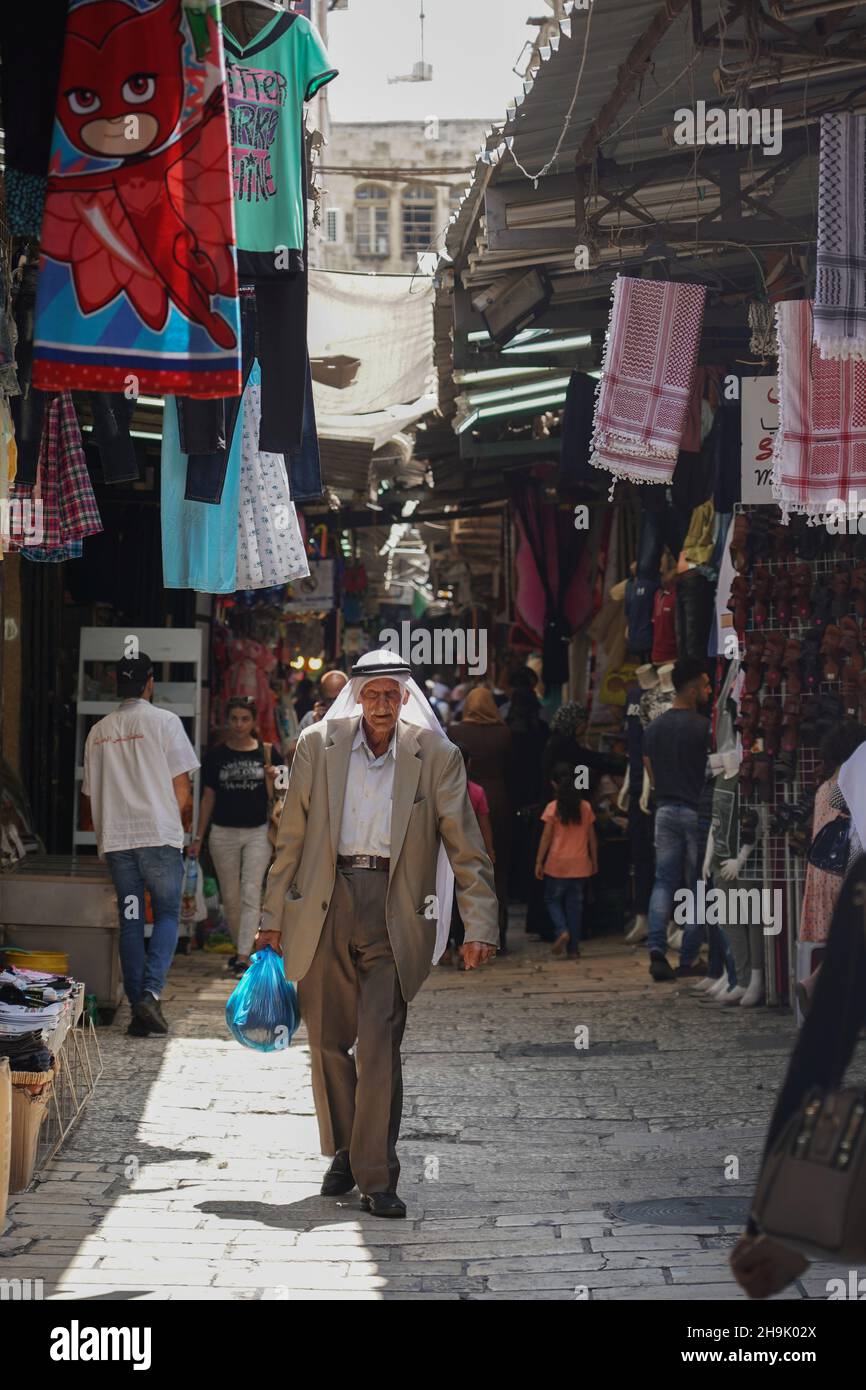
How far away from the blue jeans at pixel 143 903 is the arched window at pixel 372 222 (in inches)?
1932

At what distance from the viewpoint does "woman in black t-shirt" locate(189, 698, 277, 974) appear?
487 inches

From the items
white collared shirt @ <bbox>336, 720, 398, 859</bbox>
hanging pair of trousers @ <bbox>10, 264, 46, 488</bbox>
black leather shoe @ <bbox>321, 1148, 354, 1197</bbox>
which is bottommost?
black leather shoe @ <bbox>321, 1148, 354, 1197</bbox>

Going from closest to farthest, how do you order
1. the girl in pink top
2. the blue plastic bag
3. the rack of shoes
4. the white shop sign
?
the blue plastic bag < the rack of shoes < the white shop sign < the girl in pink top

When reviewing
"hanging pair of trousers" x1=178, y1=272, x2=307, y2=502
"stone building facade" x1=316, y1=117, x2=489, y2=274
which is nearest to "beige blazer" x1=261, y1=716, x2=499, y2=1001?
"hanging pair of trousers" x1=178, y1=272, x2=307, y2=502

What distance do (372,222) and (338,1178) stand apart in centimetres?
5293

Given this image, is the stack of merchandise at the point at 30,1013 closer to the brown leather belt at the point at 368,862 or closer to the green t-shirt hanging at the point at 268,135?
the brown leather belt at the point at 368,862

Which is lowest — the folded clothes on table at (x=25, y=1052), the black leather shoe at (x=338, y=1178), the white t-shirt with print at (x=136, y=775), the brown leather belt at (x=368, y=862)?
the black leather shoe at (x=338, y=1178)

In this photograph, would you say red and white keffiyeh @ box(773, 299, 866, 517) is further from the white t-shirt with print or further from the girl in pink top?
the girl in pink top

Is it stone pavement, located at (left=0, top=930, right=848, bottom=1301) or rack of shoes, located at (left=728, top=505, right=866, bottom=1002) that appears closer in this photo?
stone pavement, located at (left=0, top=930, right=848, bottom=1301)

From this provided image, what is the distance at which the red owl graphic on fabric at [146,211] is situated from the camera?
5027mm

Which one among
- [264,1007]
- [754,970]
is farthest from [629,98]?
[754,970]

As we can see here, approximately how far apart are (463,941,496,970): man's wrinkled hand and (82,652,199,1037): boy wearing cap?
3.66 m

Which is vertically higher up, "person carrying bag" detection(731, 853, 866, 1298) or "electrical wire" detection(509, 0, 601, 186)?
"electrical wire" detection(509, 0, 601, 186)

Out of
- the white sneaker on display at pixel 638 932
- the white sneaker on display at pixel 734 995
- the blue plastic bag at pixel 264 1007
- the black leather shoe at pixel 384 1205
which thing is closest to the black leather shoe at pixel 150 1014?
the blue plastic bag at pixel 264 1007
